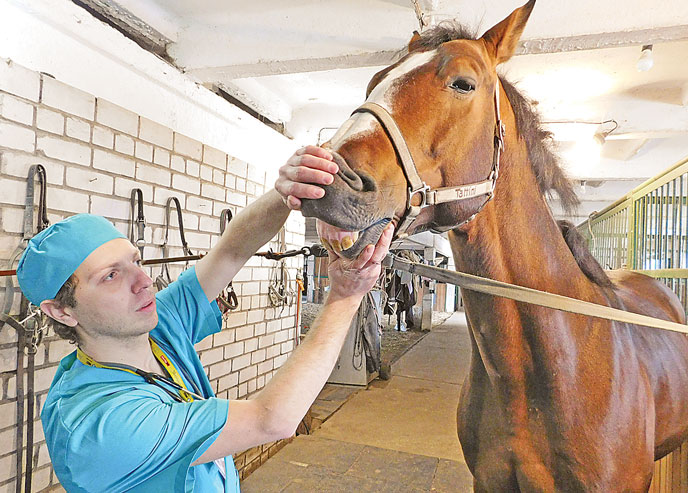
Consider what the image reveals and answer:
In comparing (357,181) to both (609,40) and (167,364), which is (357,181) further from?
(609,40)

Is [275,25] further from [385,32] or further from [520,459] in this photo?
[520,459]

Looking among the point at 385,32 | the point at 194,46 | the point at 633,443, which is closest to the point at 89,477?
the point at 633,443

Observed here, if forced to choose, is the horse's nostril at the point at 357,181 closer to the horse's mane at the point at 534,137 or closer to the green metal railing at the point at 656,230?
the horse's mane at the point at 534,137

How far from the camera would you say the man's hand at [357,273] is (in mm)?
857

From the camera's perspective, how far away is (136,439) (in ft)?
2.48

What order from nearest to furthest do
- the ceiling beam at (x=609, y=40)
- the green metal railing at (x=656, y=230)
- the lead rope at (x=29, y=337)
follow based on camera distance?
the lead rope at (x=29, y=337) < the ceiling beam at (x=609, y=40) < the green metal railing at (x=656, y=230)

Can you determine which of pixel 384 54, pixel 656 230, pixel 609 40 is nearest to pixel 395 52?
pixel 384 54

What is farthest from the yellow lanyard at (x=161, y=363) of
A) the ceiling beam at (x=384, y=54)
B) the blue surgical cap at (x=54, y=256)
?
the ceiling beam at (x=384, y=54)

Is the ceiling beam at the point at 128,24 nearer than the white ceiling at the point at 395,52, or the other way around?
the white ceiling at the point at 395,52

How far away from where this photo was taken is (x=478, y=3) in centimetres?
209

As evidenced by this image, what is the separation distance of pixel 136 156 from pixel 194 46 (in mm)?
766

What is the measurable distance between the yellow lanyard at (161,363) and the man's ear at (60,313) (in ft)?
0.24

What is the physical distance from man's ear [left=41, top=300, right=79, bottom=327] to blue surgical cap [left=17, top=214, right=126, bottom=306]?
0.05 feet

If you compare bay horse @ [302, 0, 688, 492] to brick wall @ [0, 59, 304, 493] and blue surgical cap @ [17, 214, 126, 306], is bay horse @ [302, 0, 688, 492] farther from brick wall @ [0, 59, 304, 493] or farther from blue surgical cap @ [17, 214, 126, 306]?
brick wall @ [0, 59, 304, 493]
